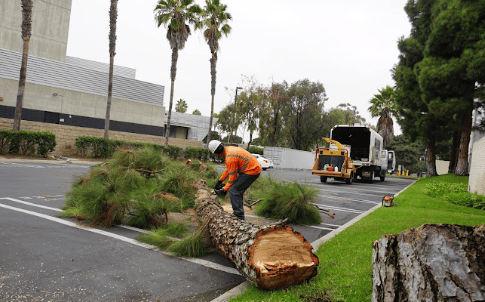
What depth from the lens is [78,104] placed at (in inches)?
1089

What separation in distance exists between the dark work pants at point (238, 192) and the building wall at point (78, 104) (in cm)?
2551

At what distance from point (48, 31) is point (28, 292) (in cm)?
3914

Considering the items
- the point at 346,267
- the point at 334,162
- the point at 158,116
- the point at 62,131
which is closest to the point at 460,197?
the point at 334,162

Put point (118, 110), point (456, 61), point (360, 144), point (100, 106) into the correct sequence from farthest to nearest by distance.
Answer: point (118, 110)
point (100, 106)
point (360, 144)
point (456, 61)

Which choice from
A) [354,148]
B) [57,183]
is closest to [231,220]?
[57,183]

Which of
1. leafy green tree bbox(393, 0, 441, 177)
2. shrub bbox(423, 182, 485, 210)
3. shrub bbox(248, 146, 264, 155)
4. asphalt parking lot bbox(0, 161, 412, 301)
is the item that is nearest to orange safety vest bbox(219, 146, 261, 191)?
asphalt parking lot bbox(0, 161, 412, 301)

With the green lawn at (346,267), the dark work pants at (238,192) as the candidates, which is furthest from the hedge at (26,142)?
the green lawn at (346,267)

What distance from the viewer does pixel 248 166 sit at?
5727mm

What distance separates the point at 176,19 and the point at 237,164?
2343 centimetres

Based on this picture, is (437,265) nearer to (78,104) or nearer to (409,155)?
(78,104)

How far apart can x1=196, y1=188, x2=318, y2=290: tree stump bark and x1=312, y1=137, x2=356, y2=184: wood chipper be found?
45.8 ft

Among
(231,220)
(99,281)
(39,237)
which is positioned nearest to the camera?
(99,281)

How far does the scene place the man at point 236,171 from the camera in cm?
552

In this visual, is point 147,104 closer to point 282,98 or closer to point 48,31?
point 48,31
